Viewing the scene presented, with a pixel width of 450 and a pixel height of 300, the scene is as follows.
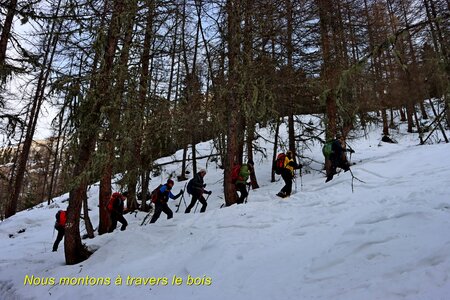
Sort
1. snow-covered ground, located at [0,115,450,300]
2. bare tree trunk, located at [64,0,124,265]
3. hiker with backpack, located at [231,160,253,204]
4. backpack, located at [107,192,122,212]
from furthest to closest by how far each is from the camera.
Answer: backpack, located at [107,192,122,212] → hiker with backpack, located at [231,160,253,204] → bare tree trunk, located at [64,0,124,265] → snow-covered ground, located at [0,115,450,300]

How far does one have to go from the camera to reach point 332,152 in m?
9.39

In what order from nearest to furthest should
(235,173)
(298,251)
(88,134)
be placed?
(298,251), (88,134), (235,173)

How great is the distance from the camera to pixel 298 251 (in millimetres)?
4867

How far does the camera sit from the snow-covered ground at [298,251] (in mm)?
3742

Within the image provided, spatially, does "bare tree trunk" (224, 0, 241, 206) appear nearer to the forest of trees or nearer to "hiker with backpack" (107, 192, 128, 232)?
the forest of trees

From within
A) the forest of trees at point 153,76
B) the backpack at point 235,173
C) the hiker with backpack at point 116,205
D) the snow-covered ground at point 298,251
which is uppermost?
the forest of trees at point 153,76

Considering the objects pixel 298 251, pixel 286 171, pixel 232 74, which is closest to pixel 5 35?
pixel 232 74

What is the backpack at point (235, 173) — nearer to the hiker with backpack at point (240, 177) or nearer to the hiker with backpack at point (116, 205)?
the hiker with backpack at point (240, 177)

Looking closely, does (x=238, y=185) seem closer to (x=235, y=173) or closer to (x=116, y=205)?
(x=235, y=173)

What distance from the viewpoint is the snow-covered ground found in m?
3.74

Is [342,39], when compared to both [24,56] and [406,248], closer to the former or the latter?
[406,248]

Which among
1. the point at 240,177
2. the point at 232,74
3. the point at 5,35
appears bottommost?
the point at 240,177

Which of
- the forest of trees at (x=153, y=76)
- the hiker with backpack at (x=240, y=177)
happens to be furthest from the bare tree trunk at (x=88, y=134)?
the hiker with backpack at (x=240, y=177)

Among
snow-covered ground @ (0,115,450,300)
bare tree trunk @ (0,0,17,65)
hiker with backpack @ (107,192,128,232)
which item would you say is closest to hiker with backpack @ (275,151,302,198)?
snow-covered ground @ (0,115,450,300)
